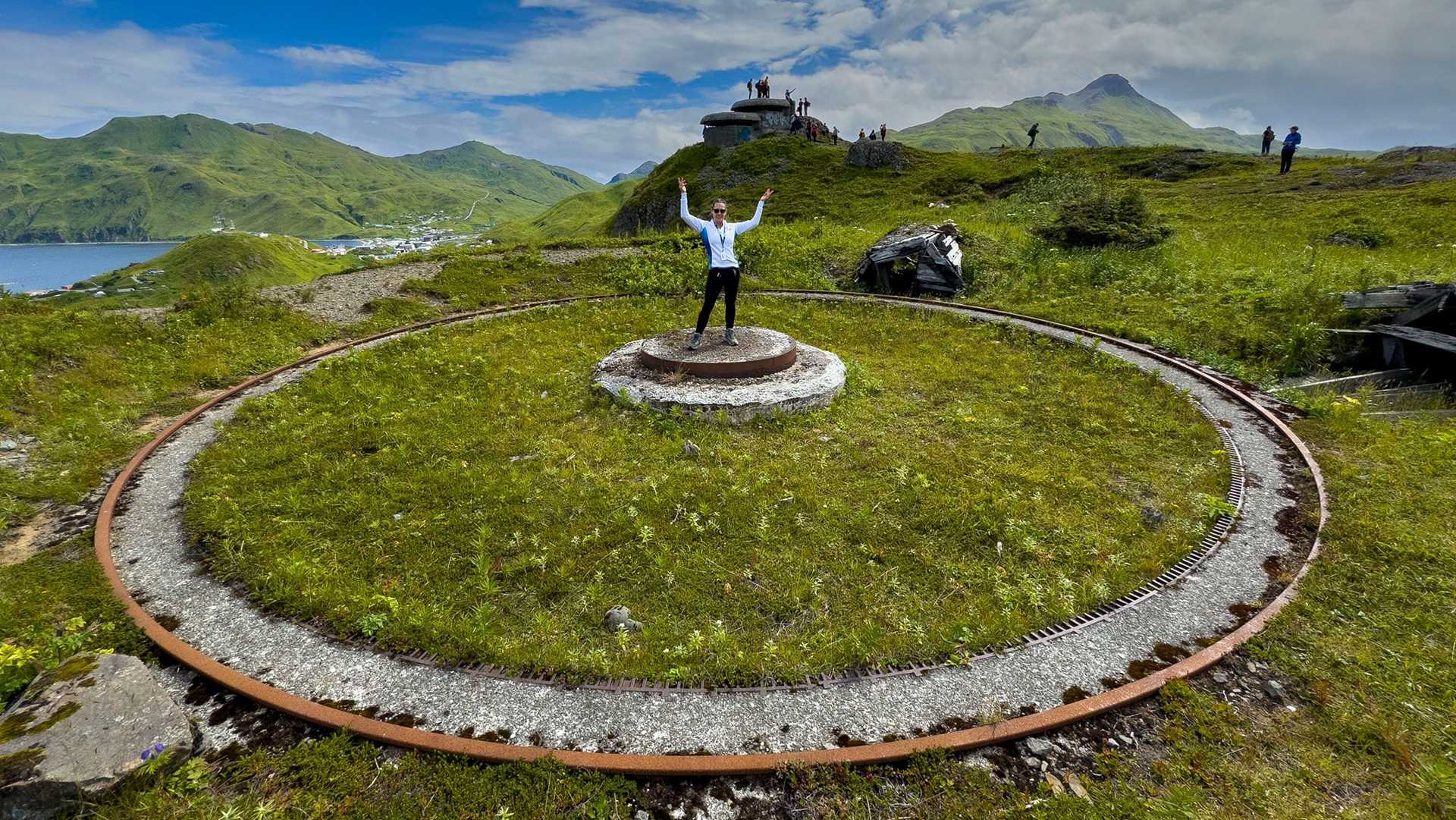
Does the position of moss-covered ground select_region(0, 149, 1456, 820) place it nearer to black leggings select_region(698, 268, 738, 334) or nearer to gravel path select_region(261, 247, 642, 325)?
gravel path select_region(261, 247, 642, 325)

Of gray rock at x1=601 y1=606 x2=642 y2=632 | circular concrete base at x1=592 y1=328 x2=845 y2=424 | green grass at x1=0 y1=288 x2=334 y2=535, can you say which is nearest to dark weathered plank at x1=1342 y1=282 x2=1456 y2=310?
circular concrete base at x1=592 y1=328 x2=845 y2=424

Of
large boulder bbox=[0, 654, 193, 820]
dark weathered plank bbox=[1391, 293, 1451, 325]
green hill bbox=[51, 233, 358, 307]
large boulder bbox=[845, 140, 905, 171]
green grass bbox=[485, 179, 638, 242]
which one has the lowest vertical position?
large boulder bbox=[0, 654, 193, 820]

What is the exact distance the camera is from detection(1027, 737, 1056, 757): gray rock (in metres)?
4.61

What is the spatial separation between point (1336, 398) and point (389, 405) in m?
18.0

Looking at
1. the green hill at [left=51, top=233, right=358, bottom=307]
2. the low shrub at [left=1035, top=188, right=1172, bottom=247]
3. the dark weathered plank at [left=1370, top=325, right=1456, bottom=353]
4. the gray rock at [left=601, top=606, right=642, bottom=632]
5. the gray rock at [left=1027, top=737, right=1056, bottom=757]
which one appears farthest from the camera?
the green hill at [left=51, top=233, right=358, bottom=307]

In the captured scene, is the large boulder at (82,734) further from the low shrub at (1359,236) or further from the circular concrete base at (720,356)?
the low shrub at (1359,236)

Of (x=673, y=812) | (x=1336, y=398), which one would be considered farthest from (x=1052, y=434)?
(x=673, y=812)

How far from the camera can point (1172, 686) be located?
503 cm

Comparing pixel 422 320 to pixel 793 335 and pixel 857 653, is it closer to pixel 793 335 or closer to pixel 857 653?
pixel 793 335

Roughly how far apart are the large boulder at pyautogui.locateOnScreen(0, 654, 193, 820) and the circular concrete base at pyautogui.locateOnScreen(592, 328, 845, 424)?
296 inches

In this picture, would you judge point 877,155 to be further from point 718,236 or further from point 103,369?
point 103,369

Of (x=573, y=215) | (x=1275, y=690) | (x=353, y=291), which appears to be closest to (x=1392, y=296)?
(x=1275, y=690)

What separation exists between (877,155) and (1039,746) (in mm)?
57539

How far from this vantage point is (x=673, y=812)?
13.7 feet
